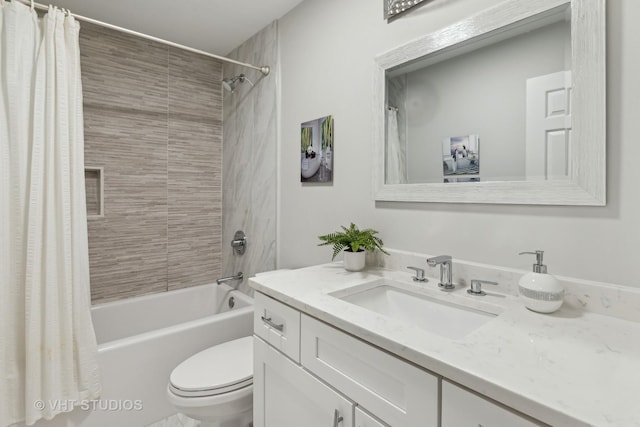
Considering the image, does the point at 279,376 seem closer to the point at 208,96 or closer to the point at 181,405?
the point at 181,405

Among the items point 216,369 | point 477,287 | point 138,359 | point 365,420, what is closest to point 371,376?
point 365,420

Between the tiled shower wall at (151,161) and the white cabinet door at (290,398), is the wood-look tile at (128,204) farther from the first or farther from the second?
the white cabinet door at (290,398)

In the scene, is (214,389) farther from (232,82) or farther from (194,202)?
(232,82)

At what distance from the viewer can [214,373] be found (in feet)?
4.67

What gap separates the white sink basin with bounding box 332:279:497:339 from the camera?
3.26 ft

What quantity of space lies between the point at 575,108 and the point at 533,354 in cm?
71

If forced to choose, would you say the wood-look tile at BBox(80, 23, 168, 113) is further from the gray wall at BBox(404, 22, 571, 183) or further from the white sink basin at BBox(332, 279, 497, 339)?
the white sink basin at BBox(332, 279, 497, 339)

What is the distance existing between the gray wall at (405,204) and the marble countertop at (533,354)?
18 cm

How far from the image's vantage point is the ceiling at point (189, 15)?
1909mm

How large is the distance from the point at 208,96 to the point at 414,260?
2.25m

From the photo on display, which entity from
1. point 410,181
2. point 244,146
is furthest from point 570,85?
point 244,146

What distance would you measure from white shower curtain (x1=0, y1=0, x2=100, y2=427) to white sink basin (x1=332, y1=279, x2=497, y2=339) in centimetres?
132

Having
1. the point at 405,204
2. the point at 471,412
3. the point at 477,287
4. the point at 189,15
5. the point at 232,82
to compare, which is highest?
the point at 189,15

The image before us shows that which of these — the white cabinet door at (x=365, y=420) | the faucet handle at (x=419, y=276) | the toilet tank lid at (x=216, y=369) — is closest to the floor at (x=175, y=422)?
the toilet tank lid at (x=216, y=369)
